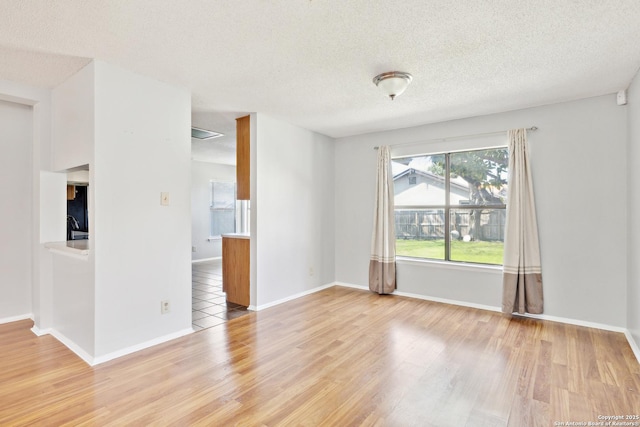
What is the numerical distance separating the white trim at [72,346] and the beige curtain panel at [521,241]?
4.14 metres

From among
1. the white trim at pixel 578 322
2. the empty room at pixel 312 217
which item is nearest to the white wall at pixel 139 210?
the empty room at pixel 312 217

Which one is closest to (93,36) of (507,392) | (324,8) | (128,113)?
(128,113)

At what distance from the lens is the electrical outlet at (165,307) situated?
3.05m

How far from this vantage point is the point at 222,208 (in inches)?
328

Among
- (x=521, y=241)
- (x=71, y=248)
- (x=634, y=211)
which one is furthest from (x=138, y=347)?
(x=634, y=211)

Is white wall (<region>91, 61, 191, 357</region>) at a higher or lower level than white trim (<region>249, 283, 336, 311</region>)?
higher

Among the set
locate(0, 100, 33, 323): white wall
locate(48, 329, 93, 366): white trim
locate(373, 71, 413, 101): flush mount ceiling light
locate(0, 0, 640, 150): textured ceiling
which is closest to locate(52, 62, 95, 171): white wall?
locate(0, 0, 640, 150): textured ceiling

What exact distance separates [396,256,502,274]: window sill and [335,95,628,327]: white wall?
42 mm

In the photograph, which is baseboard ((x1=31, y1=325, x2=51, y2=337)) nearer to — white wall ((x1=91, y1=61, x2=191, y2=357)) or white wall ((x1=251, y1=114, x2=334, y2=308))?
white wall ((x1=91, y1=61, x2=191, y2=357))

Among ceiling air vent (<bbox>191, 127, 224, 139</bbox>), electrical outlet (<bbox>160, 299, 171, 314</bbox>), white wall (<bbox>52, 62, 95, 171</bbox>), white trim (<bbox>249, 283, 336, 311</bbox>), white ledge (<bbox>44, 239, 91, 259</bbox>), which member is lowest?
white trim (<bbox>249, 283, 336, 311</bbox>)

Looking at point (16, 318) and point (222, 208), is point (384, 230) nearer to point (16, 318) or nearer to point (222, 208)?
point (16, 318)

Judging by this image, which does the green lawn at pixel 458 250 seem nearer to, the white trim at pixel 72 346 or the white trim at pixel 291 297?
the white trim at pixel 291 297

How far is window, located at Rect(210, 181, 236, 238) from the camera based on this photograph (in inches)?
320

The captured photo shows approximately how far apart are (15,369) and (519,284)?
4.73m
